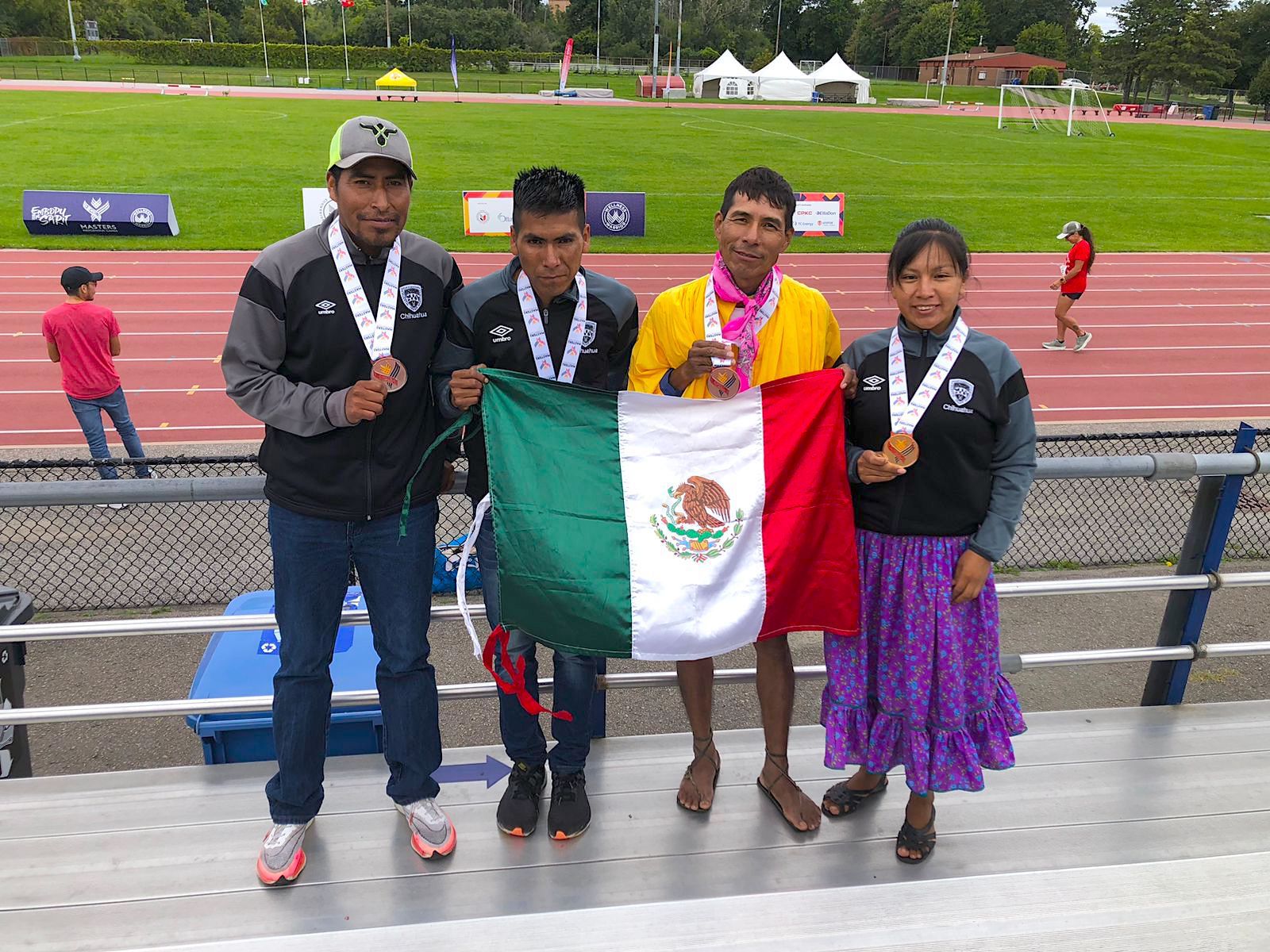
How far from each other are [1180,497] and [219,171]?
29.8 metres

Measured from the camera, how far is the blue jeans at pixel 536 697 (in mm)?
2996

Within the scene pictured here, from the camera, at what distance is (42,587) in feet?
22.3

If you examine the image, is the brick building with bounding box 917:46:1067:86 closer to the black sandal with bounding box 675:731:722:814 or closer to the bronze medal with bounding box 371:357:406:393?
the black sandal with bounding box 675:731:722:814

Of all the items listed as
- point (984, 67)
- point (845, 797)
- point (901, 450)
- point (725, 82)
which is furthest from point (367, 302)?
point (984, 67)

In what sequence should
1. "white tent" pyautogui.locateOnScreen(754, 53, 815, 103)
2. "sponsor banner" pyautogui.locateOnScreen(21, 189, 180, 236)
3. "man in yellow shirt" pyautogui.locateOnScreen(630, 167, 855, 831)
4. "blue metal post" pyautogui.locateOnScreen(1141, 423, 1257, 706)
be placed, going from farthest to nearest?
"white tent" pyautogui.locateOnScreen(754, 53, 815, 103), "sponsor banner" pyautogui.locateOnScreen(21, 189, 180, 236), "blue metal post" pyautogui.locateOnScreen(1141, 423, 1257, 706), "man in yellow shirt" pyautogui.locateOnScreen(630, 167, 855, 831)

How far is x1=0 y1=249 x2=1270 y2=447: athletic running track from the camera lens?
12234 millimetres

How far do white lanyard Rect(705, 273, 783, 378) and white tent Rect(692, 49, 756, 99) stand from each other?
223 ft

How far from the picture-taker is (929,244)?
2.77 m

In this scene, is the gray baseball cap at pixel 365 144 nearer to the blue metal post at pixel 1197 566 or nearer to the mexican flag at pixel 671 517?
the mexican flag at pixel 671 517

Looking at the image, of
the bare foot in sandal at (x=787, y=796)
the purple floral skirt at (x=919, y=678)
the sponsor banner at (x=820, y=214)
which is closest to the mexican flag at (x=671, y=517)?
the purple floral skirt at (x=919, y=678)

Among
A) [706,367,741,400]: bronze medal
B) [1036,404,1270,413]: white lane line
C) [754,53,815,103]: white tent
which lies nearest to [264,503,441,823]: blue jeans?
[706,367,741,400]: bronze medal

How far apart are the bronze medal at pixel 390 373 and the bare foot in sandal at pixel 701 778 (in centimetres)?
159

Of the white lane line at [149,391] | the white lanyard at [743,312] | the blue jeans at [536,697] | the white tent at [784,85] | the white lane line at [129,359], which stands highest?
the white tent at [784,85]

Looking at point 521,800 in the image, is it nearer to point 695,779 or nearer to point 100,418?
point 695,779
